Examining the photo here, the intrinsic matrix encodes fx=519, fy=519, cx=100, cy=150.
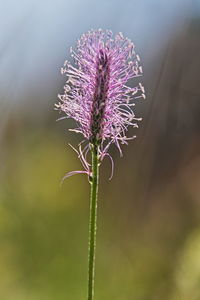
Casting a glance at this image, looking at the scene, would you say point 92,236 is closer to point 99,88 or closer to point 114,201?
point 99,88

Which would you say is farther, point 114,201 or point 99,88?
point 114,201

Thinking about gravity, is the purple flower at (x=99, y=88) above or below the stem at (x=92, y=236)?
above

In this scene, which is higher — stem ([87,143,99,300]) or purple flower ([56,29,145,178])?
purple flower ([56,29,145,178])

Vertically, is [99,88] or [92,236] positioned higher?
[99,88]

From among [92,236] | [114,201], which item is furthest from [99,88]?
[114,201]
